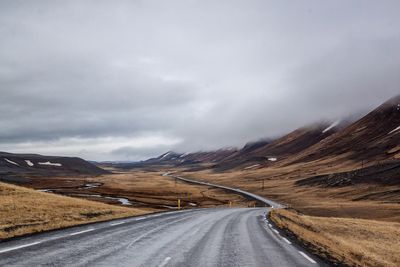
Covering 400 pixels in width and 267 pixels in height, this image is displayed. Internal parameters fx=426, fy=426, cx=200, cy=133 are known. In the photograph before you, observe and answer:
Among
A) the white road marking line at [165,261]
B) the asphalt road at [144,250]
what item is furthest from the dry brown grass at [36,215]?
the white road marking line at [165,261]

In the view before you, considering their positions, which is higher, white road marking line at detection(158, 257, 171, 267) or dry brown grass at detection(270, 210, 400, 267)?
white road marking line at detection(158, 257, 171, 267)

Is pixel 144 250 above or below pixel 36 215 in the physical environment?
below

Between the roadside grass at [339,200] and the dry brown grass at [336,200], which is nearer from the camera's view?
the roadside grass at [339,200]

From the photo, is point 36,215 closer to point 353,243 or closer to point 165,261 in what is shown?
point 165,261

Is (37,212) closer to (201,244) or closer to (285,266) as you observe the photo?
(201,244)

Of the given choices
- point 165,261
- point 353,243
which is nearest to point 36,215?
point 165,261

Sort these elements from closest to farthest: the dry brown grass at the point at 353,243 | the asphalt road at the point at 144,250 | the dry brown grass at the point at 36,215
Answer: the asphalt road at the point at 144,250
the dry brown grass at the point at 353,243
the dry brown grass at the point at 36,215

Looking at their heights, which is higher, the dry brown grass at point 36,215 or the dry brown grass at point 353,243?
the dry brown grass at point 36,215

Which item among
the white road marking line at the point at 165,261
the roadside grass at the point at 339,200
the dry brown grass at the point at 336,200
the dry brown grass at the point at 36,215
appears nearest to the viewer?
the white road marking line at the point at 165,261

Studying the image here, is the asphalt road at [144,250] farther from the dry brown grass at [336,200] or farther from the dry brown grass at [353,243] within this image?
the dry brown grass at [336,200]

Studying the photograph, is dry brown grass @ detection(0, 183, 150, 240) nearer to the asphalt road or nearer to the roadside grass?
the asphalt road

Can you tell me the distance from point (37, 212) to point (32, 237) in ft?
33.6

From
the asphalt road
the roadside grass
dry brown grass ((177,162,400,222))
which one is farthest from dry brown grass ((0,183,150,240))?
dry brown grass ((177,162,400,222))

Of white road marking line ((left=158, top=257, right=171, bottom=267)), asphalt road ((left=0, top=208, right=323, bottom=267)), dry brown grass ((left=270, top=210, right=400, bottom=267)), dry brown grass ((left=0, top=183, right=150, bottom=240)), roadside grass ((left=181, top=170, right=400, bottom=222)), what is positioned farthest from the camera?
roadside grass ((left=181, top=170, right=400, bottom=222))
